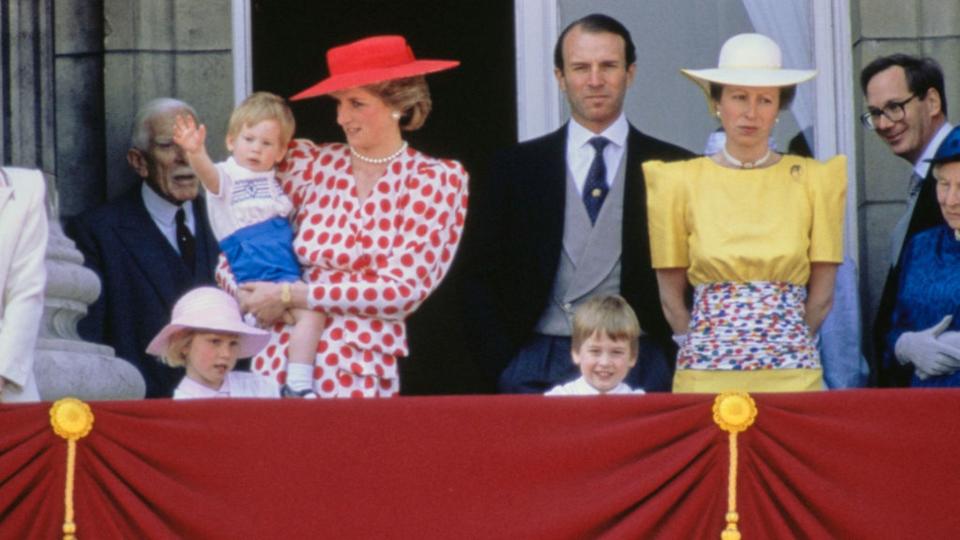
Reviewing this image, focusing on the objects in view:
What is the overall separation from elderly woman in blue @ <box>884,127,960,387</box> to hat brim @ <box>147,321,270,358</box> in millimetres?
2192

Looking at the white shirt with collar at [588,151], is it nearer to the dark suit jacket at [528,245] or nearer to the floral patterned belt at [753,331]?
the dark suit jacket at [528,245]

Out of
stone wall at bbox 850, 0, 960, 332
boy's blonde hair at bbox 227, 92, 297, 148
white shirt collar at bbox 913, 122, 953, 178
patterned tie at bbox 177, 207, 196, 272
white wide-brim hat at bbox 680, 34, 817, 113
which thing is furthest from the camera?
stone wall at bbox 850, 0, 960, 332

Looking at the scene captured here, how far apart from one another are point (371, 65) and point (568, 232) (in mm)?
922

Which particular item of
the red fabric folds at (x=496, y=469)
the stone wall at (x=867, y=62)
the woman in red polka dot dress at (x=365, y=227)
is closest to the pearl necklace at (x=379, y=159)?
the woman in red polka dot dress at (x=365, y=227)

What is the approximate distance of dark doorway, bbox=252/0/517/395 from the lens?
12.7m

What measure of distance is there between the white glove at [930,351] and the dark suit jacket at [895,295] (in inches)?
7.8

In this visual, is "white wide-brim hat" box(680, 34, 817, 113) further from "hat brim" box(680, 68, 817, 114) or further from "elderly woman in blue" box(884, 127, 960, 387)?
"elderly woman in blue" box(884, 127, 960, 387)

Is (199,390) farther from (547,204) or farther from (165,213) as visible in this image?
(165,213)

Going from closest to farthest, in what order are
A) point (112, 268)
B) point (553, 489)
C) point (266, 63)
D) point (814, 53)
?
point (553, 489) < point (112, 268) < point (814, 53) < point (266, 63)

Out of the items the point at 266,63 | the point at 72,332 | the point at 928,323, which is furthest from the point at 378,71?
the point at 266,63

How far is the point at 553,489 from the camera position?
332 inches

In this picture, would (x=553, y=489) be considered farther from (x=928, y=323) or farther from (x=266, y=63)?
(x=266, y=63)

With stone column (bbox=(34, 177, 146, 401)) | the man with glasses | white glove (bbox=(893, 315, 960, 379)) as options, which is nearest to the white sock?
stone column (bbox=(34, 177, 146, 401))

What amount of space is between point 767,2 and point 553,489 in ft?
11.2
